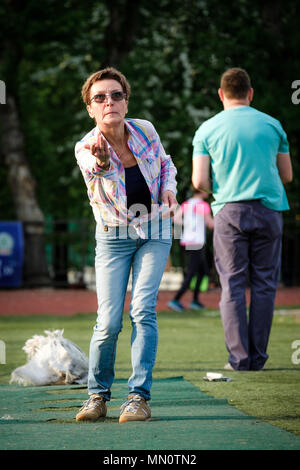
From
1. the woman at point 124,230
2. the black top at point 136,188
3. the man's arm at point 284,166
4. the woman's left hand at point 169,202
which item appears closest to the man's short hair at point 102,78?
the woman at point 124,230

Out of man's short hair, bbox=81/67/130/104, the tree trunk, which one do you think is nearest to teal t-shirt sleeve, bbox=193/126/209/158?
man's short hair, bbox=81/67/130/104

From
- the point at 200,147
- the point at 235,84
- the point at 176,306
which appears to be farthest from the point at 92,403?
the point at 176,306

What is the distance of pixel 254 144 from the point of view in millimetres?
6758

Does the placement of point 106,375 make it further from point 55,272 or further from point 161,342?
point 55,272

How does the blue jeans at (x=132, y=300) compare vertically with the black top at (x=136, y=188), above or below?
below

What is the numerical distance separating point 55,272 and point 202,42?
681 centimetres

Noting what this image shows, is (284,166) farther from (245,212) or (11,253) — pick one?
(11,253)

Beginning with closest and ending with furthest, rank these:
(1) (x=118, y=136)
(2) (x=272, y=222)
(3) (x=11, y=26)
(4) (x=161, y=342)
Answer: (1) (x=118, y=136) → (2) (x=272, y=222) → (4) (x=161, y=342) → (3) (x=11, y=26)

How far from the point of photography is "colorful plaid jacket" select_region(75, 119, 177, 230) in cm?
465

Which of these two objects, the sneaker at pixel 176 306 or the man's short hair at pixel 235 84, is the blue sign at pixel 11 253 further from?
the man's short hair at pixel 235 84

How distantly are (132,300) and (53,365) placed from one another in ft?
5.29

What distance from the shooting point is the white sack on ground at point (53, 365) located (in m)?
6.24

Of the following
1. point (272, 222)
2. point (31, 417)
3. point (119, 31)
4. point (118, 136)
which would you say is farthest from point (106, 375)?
point (119, 31)

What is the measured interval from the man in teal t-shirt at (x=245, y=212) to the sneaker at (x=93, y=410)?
6.78 ft
